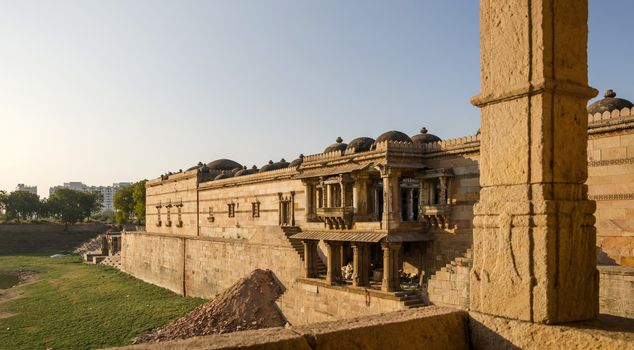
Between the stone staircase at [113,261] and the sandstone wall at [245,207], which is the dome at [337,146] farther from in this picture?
the stone staircase at [113,261]

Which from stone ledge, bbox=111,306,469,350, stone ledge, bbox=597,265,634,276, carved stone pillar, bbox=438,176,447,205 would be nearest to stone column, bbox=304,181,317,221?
carved stone pillar, bbox=438,176,447,205

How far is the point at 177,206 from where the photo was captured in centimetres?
3145

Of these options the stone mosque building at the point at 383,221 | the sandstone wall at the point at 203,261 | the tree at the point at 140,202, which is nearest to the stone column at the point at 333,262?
the stone mosque building at the point at 383,221

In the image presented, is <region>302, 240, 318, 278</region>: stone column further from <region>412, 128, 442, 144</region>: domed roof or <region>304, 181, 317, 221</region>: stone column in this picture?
<region>412, 128, 442, 144</region>: domed roof

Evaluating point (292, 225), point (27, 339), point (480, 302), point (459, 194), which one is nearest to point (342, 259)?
point (292, 225)

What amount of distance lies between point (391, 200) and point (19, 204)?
67505mm

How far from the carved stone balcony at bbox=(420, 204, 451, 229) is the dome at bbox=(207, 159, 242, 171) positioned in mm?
19801

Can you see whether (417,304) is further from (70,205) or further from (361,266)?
(70,205)

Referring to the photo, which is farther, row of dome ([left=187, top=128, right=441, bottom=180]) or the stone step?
row of dome ([left=187, top=128, right=441, bottom=180])

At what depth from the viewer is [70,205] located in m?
67.1

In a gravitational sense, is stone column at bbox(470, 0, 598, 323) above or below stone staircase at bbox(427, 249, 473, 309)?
above

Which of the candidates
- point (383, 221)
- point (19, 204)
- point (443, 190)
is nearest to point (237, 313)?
point (383, 221)

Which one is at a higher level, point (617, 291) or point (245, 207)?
point (245, 207)

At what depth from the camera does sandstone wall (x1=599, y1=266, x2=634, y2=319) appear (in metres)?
8.53
